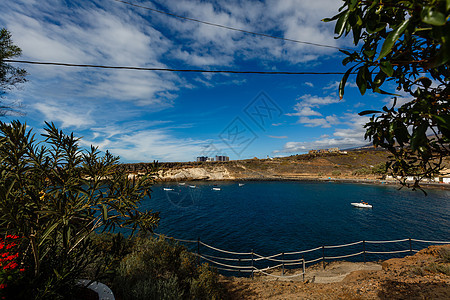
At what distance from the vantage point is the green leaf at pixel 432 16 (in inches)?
28.8

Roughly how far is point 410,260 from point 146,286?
43.5 ft

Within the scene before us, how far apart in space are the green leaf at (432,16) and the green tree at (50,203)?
129 inches

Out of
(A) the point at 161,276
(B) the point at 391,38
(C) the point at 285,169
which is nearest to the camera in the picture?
(B) the point at 391,38

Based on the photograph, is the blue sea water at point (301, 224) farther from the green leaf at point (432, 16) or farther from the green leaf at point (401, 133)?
the green leaf at point (432, 16)

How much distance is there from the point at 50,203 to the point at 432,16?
409cm

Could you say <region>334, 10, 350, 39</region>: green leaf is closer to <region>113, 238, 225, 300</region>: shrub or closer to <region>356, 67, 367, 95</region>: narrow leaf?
<region>356, 67, 367, 95</region>: narrow leaf

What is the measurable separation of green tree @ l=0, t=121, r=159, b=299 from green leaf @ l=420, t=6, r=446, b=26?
3.28 meters

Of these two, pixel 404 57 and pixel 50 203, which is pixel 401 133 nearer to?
pixel 404 57

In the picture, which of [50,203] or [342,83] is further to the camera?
[50,203]

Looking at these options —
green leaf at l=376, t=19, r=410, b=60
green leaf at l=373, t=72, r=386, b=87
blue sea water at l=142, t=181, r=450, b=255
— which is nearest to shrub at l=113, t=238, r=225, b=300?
green leaf at l=373, t=72, r=386, b=87

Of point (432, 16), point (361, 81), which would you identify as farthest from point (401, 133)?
point (432, 16)

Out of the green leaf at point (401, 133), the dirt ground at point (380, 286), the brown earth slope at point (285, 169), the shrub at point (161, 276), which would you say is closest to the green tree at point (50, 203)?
the shrub at point (161, 276)

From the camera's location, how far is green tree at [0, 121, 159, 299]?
2.61 meters

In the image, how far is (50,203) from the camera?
2.64 m
